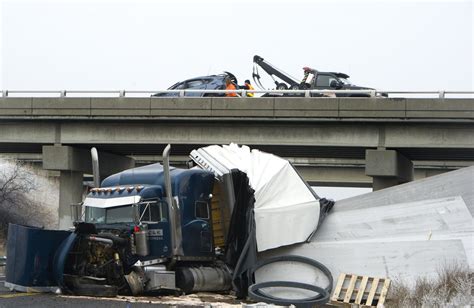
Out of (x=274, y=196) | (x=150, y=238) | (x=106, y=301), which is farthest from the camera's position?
(x=274, y=196)

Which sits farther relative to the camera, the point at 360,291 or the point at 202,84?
the point at 202,84

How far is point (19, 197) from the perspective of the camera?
56312 mm

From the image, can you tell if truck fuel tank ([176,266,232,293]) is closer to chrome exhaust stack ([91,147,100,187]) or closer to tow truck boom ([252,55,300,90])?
chrome exhaust stack ([91,147,100,187])

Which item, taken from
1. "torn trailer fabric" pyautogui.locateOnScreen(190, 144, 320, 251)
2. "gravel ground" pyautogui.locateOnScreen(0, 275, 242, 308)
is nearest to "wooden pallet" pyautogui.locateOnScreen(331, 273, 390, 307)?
"torn trailer fabric" pyautogui.locateOnScreen(190, 144, 320, 251)

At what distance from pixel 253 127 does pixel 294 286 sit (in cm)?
1593

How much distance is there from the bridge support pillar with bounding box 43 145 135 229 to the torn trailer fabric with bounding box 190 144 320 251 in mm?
16420

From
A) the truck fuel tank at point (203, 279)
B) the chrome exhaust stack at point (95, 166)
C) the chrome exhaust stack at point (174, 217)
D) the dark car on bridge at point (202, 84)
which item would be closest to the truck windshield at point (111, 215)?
the chrome exhaust stack at point (174, 217)

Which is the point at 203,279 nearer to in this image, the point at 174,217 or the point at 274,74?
the point at 174,217

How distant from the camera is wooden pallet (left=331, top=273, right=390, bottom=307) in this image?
53.2 feet

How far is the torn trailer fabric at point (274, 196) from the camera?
58.9 ft

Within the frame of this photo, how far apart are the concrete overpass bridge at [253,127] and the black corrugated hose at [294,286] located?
551 inches

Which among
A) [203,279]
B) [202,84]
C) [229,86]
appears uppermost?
[202,84]

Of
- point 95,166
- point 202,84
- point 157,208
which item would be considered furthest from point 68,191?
point 157,208

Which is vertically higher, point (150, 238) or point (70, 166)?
point (70, 166)
